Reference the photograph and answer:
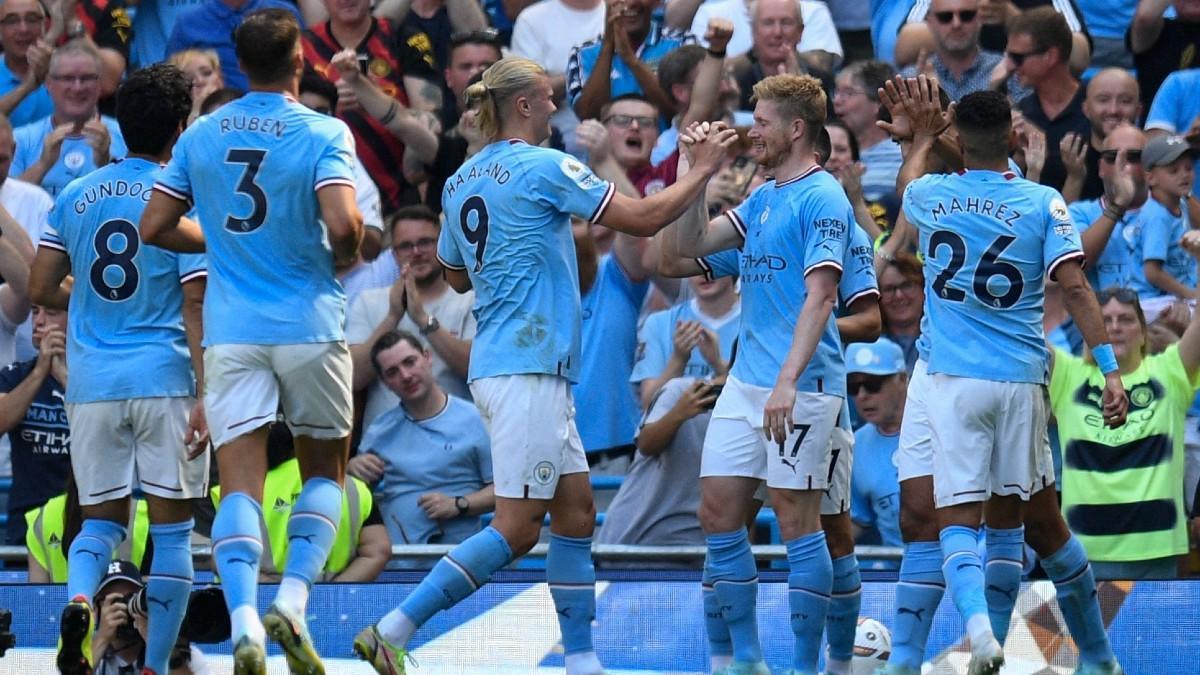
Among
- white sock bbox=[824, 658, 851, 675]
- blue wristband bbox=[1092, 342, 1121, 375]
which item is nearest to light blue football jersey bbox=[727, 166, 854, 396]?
blue wristband bbox=[1092, 342, 1121, 375]

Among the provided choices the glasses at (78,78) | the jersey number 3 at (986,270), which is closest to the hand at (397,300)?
the glasses at (78,78)

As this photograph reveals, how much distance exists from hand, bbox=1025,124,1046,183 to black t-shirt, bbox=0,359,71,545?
18.5ft

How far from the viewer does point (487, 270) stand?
7.87m

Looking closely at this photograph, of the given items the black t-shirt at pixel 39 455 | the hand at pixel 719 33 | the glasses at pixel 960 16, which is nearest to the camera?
the black t-shirt at pixel 39 455

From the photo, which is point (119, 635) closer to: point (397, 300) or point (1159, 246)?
point (397, 300)

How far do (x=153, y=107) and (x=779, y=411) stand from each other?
287 cm

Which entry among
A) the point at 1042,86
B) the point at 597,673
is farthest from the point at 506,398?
the point at 1042,86

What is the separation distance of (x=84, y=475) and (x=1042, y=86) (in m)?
6.60

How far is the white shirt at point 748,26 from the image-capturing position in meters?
13.1

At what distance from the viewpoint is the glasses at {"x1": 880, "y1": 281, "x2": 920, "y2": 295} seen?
10.9 metres

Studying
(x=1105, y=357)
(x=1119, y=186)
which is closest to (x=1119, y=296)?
(x=1119, y=186)

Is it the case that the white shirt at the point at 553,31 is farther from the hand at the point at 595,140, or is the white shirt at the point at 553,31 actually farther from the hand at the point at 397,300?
the hand at the point at 397,300

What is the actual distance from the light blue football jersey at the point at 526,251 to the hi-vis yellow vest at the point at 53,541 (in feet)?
9.69

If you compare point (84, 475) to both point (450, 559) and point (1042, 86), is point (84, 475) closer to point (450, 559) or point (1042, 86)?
point (450, 559)
